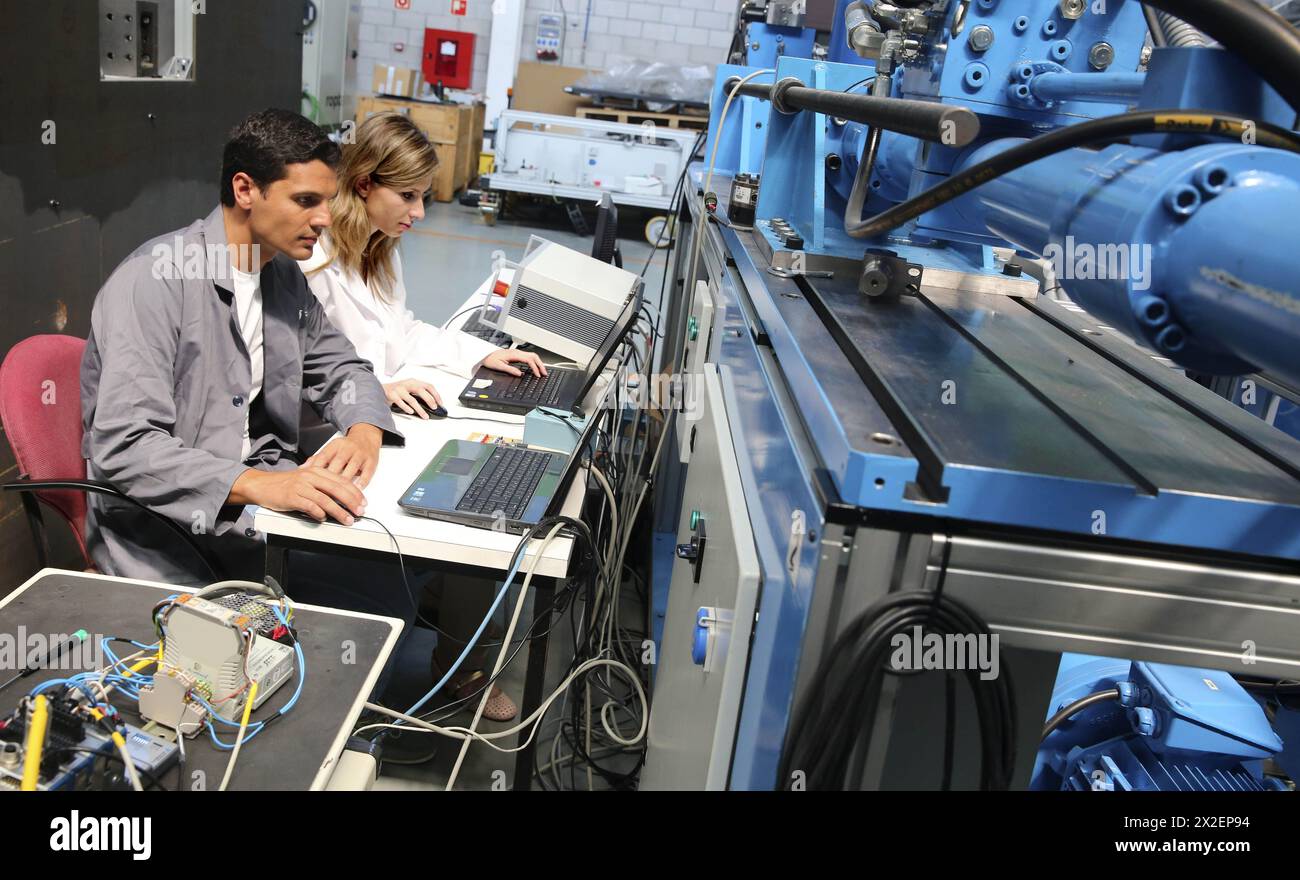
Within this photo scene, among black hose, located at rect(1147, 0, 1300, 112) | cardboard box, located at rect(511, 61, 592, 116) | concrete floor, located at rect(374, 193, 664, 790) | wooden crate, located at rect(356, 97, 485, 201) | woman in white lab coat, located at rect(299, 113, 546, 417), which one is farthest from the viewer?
cardboard box, located at rect(511, 61, 592, 116)

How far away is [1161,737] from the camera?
154cm

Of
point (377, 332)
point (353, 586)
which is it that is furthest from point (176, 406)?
point (377, 332)

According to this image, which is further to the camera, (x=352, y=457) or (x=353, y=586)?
(x=353, y=586)

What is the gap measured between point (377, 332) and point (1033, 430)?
1893mm

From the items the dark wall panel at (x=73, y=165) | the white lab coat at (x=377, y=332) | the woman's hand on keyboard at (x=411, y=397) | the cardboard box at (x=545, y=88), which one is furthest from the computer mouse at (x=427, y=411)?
the cardboard box at (x=545, y=88)

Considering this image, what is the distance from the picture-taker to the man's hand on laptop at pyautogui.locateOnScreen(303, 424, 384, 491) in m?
1.71

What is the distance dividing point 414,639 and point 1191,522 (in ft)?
6.85

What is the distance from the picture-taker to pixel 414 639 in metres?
2.52

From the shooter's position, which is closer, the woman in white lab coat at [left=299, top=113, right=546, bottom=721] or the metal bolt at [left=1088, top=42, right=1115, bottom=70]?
the metal bolt at [left=1088, top=42, right=1115, bottom=70]

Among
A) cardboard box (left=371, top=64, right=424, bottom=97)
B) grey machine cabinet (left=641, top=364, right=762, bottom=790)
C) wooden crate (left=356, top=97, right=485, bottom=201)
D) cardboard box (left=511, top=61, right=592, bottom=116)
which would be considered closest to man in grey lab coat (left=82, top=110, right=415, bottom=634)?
grey machine cabinet (left=641, top=364, right=762, bottom=790)

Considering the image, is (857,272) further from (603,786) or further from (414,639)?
(414,639)

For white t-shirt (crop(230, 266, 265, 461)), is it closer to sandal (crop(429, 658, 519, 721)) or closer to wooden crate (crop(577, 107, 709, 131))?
sandal (crop(429, 658, 519, 721))

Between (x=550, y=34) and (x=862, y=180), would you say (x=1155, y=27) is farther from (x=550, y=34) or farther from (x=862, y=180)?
(x=550, y=34)

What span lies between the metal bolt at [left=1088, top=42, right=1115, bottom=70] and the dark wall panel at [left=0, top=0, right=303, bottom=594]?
7.30 feet
